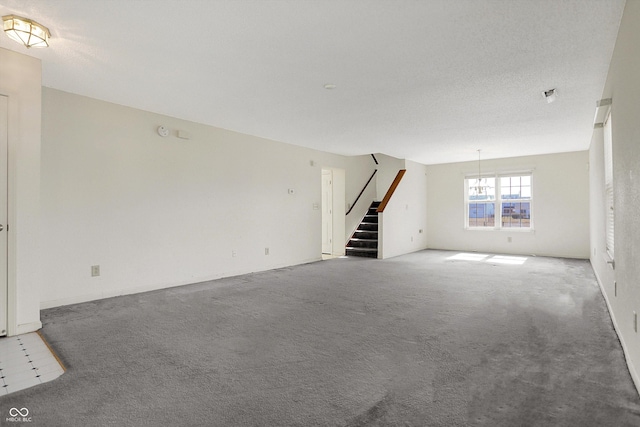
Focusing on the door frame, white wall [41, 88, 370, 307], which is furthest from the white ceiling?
the door frame

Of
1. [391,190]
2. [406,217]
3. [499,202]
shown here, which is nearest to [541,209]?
[499,202]

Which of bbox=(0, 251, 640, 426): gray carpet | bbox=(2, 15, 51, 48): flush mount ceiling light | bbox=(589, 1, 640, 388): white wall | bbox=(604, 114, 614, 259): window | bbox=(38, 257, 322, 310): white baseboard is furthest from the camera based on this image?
bbox=(38, 257, 322, 310): white baseboard

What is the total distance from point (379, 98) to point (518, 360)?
9.91 ft

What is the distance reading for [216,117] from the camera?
4.96 metres

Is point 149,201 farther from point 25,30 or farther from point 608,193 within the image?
point 608,193

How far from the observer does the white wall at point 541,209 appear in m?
7.69

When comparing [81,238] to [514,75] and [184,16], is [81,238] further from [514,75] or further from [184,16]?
[514,75]

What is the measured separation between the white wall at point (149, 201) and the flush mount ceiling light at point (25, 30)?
4.52 feet

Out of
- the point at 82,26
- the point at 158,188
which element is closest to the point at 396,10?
the point at 82,26

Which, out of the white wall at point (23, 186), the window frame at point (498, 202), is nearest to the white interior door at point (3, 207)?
the white wall at point (23, 186)

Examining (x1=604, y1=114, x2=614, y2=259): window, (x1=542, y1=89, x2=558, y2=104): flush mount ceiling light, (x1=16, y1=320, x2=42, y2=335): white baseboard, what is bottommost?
(x1=16, y1=320, x2=42, y2=335): white baseboard

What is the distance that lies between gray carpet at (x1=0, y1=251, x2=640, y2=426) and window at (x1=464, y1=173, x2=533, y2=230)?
424 centimetres

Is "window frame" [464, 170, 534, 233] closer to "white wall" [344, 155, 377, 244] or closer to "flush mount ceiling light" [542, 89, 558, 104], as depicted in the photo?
"white wall" [344, 155, 377, 244]

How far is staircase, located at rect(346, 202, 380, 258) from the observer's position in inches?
324
